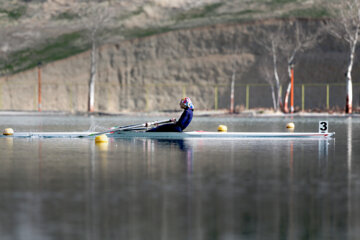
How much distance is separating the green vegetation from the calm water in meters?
99.0

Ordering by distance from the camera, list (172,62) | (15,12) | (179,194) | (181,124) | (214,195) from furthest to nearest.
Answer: (15,12) < (172,62) < (181,124) < (179,194) < (214,195)

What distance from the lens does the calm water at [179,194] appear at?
361 inches

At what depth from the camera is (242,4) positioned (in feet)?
362

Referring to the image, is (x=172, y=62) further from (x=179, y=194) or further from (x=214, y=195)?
(x=214, y=195)

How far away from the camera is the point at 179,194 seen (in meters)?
12.2

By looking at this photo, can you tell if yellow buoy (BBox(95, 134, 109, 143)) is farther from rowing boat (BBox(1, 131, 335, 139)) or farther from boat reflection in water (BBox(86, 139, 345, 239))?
boat reflection in water (BBox(86, 139, 345, 239))

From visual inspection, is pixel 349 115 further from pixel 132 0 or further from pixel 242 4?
pixel 132 0

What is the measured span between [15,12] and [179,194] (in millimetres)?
110607

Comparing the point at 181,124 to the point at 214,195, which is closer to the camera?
the point at 214,195

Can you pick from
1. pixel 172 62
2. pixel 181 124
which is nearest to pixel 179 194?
pixel 181 124

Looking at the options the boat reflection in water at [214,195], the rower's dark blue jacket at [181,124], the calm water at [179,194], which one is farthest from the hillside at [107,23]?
the boat reflection in water at [214,195]

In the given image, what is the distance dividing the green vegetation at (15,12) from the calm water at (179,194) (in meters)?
99.0

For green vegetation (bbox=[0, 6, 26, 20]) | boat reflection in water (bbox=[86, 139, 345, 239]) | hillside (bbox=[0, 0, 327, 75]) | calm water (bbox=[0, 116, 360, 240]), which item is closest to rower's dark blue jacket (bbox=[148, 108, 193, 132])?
calm water (bbox=[0, 116, 360, 240])

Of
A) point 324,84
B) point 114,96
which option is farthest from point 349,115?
point 114,96
